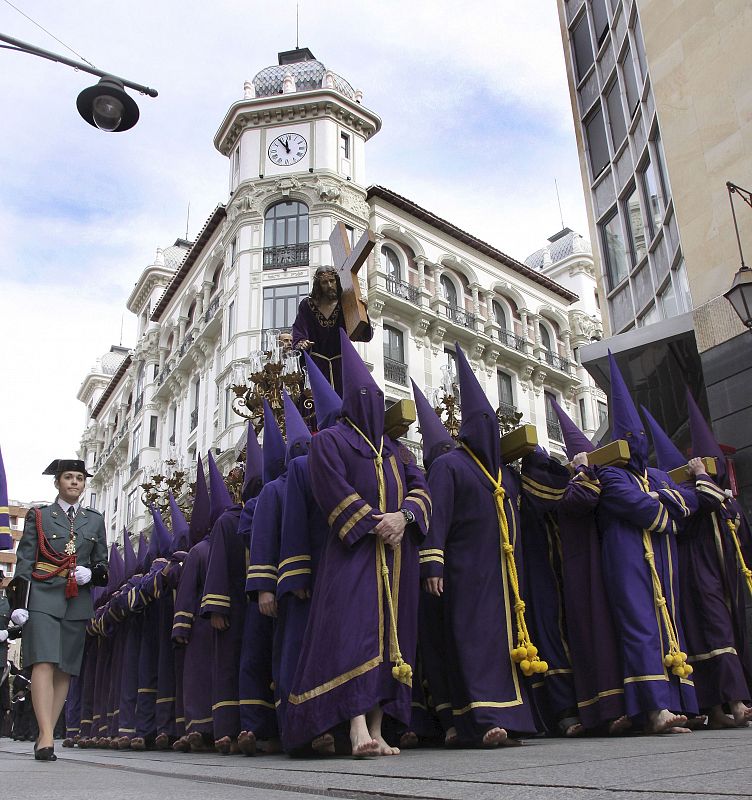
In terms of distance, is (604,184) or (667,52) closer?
(667,52)

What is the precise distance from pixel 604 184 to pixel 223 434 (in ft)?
57.9

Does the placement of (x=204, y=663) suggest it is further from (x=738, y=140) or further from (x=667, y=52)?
(x=667, y=52)

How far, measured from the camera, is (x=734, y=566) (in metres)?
6.05

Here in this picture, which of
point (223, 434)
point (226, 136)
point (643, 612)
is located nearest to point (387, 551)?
point (643, 612)

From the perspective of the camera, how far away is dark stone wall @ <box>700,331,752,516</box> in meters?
9.39

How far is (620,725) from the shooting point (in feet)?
16.5

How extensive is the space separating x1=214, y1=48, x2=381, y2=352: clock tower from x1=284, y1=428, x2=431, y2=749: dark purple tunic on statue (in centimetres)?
2541

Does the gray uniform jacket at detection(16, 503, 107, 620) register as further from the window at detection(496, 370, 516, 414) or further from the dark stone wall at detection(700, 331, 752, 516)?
the window at detection(496, 370, 516, 414)

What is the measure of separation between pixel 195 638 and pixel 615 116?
12.7 metres

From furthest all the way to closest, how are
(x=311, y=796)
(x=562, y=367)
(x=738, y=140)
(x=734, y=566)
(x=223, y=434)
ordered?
(x=562, y=367) < (x=223, y=434) < (x=738, y=140) < (x=734, y=566) < (x=311, y=796)

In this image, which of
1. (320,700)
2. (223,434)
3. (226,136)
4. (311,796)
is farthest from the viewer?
(226,136)

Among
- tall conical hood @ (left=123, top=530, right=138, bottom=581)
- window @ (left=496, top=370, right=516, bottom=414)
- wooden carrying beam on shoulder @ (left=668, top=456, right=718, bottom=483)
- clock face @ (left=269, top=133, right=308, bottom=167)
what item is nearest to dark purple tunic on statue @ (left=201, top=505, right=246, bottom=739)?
wooden carrying beam on shoulder @ (left=668, top=456, right=718, bottom=483)

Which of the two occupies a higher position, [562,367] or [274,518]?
[562,367]

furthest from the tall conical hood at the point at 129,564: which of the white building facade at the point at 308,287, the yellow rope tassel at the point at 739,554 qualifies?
the white building facade at the point at 308,287
